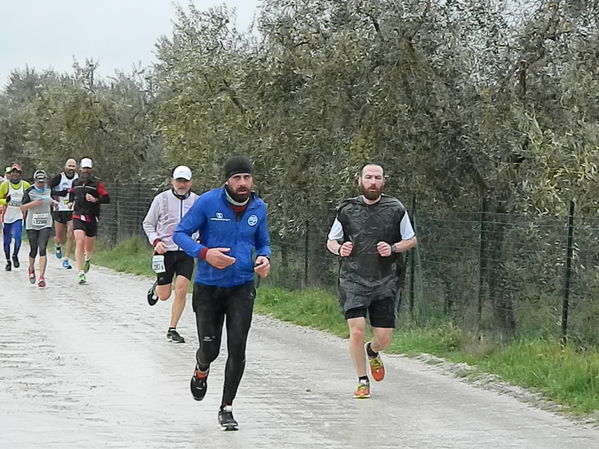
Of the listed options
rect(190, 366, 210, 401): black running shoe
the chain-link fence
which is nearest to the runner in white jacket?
the chain-link fence

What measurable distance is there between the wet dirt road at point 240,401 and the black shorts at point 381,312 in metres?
0.64

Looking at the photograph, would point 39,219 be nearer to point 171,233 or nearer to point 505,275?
point 171,233

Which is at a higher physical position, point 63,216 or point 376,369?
point 63,216

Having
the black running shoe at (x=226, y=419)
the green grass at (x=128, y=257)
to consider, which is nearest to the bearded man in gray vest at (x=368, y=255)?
the black running shoe at (x=226, y=419)

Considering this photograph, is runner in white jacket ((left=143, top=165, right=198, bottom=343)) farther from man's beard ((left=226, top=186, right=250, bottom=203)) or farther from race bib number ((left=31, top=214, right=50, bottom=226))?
race bib number ((left=31, top=214, right=50, bottom=226))

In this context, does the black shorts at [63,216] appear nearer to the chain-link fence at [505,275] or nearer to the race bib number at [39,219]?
the race bib number at [39,219]

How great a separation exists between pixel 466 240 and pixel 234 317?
5.65 metres

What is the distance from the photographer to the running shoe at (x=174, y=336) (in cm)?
1297

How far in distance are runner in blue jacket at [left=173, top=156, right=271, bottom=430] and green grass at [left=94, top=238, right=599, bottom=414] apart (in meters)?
2.83

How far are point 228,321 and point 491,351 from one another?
431 cm

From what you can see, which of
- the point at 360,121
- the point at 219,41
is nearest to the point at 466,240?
the point at 360,121

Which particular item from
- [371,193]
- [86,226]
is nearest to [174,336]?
[371,193]

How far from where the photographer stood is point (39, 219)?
18422 millimetres

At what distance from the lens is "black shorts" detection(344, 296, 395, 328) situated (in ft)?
32.1
